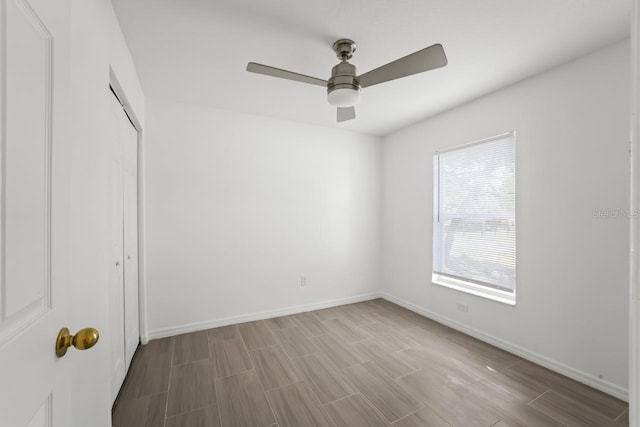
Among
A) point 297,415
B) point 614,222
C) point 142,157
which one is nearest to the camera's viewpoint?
point 297,415

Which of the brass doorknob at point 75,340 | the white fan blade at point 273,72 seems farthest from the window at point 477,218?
the brass doorknob at point 75,340

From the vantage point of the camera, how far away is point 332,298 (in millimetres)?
3770

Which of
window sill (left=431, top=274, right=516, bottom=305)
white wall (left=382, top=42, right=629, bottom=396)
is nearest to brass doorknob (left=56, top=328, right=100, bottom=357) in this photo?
white wall (left=382, top=42, right=629, bottom=396)

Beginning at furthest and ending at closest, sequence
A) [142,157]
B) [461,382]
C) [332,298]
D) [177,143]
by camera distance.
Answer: [332,298] < [177,143] < [142,157] < [461,382]

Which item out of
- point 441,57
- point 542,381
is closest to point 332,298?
point 542,381

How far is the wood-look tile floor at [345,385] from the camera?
1724 mm

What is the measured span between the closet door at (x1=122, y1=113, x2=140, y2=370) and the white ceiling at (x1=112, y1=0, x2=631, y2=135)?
2.14ft

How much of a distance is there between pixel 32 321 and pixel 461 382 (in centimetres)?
253

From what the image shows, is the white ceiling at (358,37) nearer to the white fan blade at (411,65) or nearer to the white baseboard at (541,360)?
the white fan blade at (411,65)

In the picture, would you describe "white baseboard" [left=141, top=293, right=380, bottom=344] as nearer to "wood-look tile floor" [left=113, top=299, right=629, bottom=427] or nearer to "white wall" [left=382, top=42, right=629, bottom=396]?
"wood-look tile floor" [left=113, top=299, right=629, bottom=427]

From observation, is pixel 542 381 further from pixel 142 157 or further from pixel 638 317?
pixel 142 157

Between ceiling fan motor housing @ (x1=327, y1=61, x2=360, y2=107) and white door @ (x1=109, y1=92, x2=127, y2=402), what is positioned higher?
ceiling fan motor housing @ (x1=327, y1=61, x2=360, y2=107)

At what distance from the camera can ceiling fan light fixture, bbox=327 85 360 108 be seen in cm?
181

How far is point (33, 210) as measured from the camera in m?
0.54
